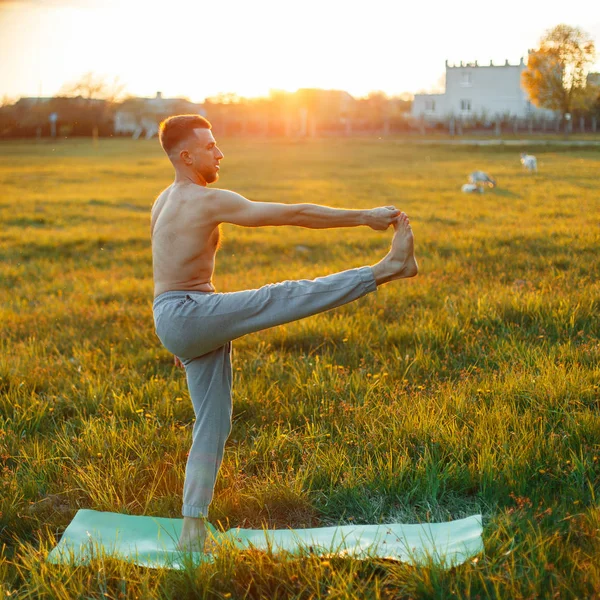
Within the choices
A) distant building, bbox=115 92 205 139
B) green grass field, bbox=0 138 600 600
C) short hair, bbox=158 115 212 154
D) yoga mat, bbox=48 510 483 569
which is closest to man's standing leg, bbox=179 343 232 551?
yoga mat, bbox=48 510 483 569

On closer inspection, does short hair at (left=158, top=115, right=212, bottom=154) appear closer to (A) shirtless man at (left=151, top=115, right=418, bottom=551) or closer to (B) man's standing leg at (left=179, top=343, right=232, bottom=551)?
(A) shirtless man at (left=151, top=115, right=418, bottom=551)

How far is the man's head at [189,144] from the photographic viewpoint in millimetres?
3502

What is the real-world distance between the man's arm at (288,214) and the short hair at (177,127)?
0.38m

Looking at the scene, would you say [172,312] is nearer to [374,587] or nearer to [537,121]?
[374,587]

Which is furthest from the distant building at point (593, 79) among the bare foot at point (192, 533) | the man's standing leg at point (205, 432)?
the bare foot at point (192, 533)

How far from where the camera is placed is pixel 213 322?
337 centimetres

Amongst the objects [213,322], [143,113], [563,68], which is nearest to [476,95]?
[143,113]

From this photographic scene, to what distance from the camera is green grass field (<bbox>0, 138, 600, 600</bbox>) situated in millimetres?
3033

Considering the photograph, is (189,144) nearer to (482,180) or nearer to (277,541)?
(277,541)

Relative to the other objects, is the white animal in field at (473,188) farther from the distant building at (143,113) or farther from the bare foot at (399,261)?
the distant building at (143,113)

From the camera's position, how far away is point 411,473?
153 inches

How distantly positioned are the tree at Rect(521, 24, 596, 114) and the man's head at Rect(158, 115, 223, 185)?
15777 mm

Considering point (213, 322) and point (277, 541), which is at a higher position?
point (213, 322)

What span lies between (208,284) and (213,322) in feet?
1.06
